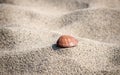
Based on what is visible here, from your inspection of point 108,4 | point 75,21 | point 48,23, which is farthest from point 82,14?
point 108,4

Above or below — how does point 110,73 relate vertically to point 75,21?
below

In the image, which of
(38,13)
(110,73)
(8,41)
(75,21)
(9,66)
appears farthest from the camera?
(38,13)

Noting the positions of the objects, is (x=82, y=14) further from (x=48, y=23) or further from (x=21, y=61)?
(x=21, y=61)

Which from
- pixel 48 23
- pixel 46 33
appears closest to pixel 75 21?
pixel 48 23

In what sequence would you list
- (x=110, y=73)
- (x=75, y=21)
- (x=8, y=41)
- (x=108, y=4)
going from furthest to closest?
(x=108, y=4) < (x=75, y=21) < (x=8, y=41) < (x=110, y=73)

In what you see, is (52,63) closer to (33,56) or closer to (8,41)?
(33,56)

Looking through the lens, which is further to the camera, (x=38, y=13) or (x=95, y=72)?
(x=38, y=13)

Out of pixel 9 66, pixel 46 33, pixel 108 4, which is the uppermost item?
pixel 108 4
